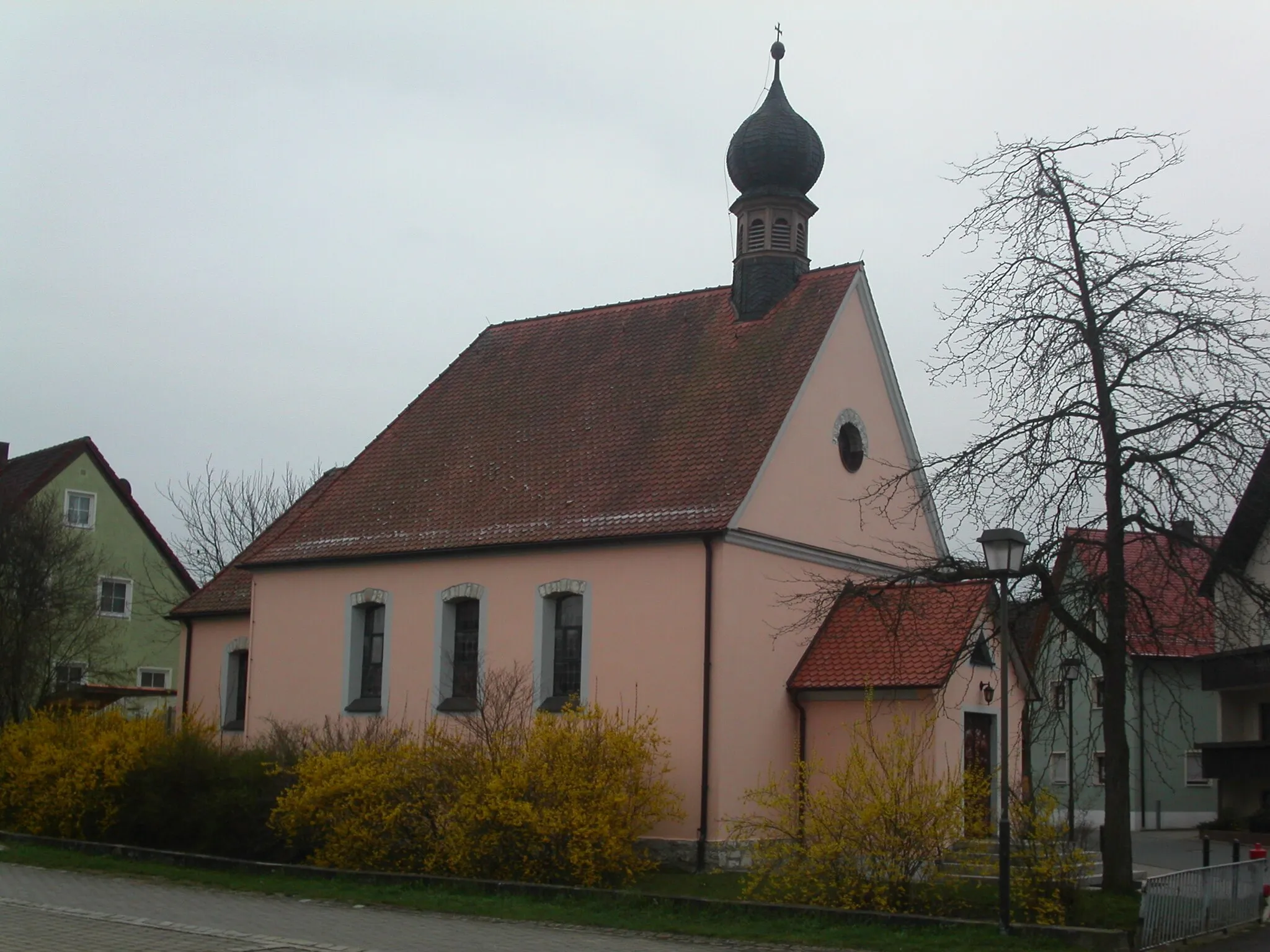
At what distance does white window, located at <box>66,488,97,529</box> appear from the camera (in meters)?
44.3

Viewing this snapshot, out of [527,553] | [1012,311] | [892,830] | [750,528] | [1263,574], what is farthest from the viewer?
[1263,574]

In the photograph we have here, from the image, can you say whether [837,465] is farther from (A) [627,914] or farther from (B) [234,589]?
(B) [234,589]

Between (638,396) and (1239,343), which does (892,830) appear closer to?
(1239,343)

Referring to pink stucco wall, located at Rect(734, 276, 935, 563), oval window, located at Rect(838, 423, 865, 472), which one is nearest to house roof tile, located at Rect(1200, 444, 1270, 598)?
pink stucco wall, located at Rect(734, 276, 935, 563)

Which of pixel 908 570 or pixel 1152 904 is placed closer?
pixel 1152 904

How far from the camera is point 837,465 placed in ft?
79.3

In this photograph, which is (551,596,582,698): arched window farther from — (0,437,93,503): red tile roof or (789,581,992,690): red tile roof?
(0,437,93,503): red tile roof

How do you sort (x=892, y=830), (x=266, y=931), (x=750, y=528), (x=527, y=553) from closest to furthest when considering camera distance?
(x=266, y=931) → (x=892, y=830) → (x=750, y=528) → (x=527, y=553)

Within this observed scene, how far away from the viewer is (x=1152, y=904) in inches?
556

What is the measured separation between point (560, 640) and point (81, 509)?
26964 millimetres

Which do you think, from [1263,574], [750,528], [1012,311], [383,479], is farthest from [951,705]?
[1263,574]

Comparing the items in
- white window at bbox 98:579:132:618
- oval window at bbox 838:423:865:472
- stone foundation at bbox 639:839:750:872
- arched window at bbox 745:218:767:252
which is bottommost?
stone foundation at bbox 639:839:750:872

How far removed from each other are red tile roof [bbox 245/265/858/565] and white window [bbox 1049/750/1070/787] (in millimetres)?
22987

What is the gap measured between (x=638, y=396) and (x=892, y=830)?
1108 centimetres
